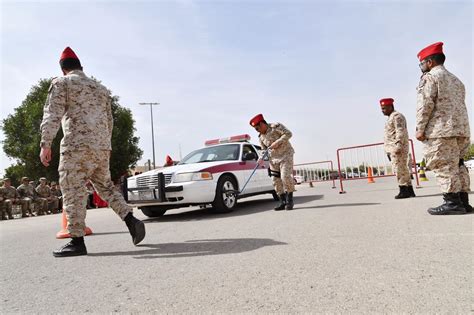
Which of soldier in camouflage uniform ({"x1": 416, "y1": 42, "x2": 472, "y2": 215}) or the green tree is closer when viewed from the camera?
soldier in camouflage uniform ({"x1": 416, "y1": 42, "x2": 472, "y2": 215})

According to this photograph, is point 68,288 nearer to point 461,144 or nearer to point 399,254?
point 399,254

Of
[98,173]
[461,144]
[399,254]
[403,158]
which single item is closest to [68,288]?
[98,173]

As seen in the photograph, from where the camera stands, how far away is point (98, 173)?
12.9 ft

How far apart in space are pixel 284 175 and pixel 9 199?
39.9 feet

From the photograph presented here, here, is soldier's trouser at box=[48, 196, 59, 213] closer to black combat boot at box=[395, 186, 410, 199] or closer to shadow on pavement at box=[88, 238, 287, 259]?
shadow on pavement at box=[88, 238, 287, 259]

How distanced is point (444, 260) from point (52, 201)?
51.9 feet

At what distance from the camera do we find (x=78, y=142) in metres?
3.71

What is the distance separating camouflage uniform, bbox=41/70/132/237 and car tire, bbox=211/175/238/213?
3.04 meters

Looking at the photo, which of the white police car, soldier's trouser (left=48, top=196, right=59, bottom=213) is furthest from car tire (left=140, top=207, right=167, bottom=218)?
soldier's trouser (left=48, top=196, right=59, bottom=213)

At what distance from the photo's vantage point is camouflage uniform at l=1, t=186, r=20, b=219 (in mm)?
13398

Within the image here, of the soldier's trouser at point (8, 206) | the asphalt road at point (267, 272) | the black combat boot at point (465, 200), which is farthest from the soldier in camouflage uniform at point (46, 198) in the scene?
the black combat boot at point (465, 200)

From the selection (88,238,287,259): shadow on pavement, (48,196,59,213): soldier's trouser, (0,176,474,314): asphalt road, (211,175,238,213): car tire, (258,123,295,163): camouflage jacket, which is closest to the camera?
(0,176,474,314): asphalt road

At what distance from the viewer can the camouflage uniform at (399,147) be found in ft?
23.5

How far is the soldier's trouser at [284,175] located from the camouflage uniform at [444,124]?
2.55 m
